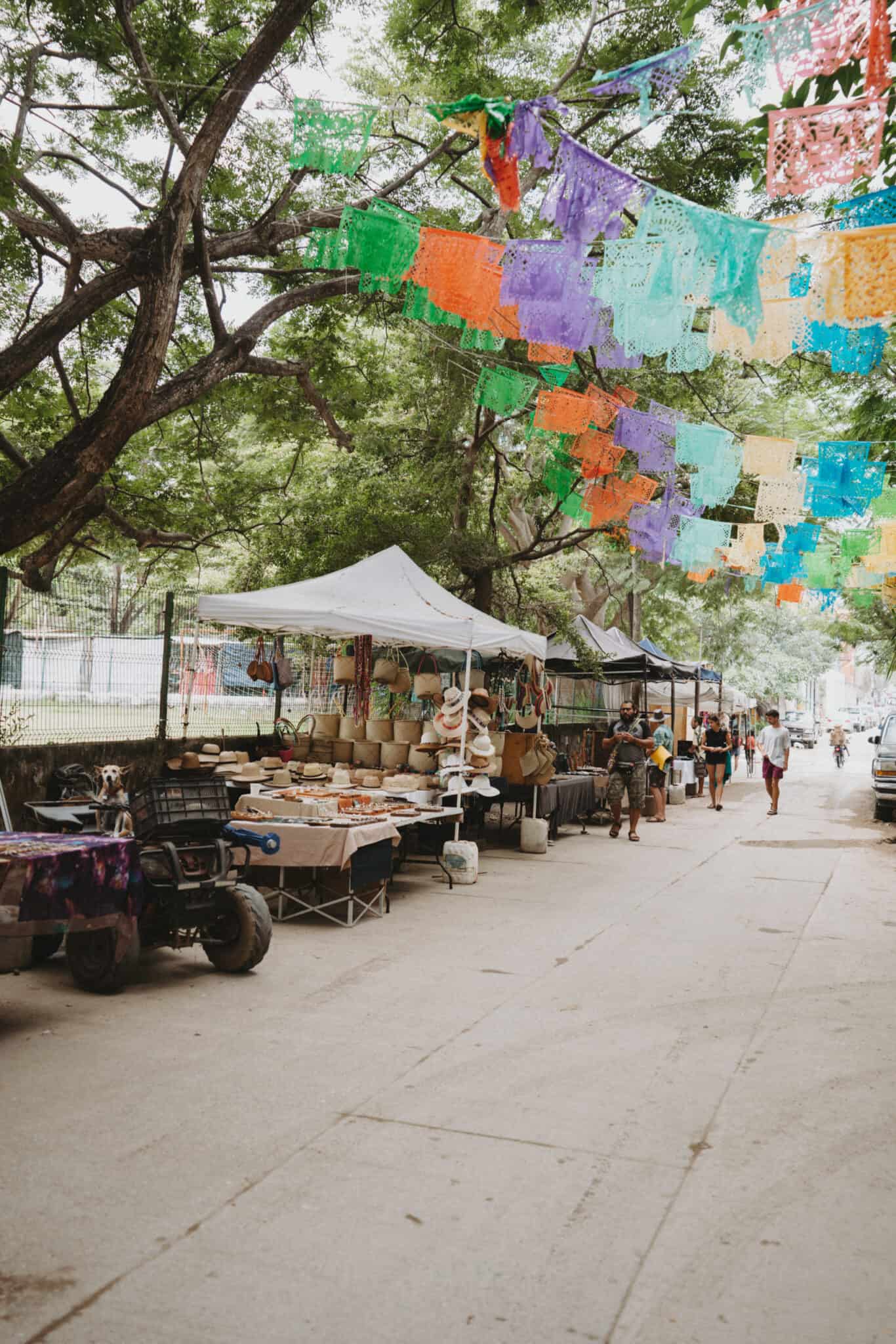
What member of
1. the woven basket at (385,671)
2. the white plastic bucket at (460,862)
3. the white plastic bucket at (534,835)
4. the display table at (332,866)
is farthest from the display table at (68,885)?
the white plastic bucket at (534,835)

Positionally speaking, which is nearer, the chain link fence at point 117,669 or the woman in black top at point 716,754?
the chain link fence at point 117,669

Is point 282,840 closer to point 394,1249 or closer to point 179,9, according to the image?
point 394,1249

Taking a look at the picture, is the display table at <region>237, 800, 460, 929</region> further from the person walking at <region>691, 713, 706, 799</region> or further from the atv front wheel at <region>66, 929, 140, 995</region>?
the person walking at <region>691, 713, 706, 799</region>

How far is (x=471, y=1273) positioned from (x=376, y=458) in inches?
595

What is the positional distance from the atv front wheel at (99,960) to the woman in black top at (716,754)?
15.2 meters

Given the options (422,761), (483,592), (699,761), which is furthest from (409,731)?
(699,761)

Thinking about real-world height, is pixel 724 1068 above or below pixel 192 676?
below

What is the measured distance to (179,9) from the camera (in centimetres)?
1036

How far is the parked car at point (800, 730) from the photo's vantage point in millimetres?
58513

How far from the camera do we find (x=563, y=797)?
48.9 ft

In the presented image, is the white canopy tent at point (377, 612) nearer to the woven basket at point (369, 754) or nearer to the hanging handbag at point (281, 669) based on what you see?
the hanging handbag at point (281, 669)

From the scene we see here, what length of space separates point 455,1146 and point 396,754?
832 centimetres

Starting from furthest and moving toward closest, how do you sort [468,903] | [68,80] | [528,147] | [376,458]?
[376,458] < [68,80] < [468,903] < [528,147]

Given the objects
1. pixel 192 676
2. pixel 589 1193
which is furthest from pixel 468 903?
pixel 589 1193
